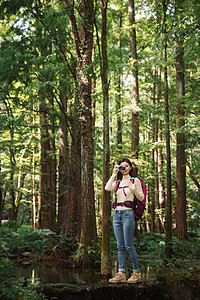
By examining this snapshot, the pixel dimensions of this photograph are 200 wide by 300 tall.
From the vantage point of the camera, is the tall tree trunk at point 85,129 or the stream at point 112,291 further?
the tall tree trunk at point 85,129

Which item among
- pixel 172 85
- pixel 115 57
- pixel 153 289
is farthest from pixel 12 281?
pixel 172 85

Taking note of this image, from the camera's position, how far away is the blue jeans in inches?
220

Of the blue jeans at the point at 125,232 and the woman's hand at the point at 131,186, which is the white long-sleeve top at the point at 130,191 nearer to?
the woman's hand at the point at 131,186

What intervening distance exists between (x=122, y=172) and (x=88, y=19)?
5.40 meters

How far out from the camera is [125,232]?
5605 millimetres

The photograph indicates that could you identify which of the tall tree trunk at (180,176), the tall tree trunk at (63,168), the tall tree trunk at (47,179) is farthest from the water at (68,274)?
the tall tree trunk at (47,179)

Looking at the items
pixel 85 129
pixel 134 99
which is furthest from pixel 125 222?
pixel 134 99

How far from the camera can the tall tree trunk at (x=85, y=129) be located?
8617 millimetres

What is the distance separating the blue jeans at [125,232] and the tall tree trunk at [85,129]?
294 centimetres

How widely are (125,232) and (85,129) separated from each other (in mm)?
4152

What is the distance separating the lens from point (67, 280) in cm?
656

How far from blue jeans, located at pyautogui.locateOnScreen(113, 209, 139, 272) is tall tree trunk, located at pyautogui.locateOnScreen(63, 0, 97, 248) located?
2939 mm

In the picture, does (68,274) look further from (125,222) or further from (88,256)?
(125,222)

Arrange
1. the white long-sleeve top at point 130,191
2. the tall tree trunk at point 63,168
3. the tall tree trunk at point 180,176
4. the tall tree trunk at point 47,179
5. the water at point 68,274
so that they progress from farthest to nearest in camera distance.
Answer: the tall tree trunk at point 47,179 < the tall tree trunk at point 180,176 < the tall tree trunk at point 63,168 < the water at point 68,274 < the white long-sleeve top at point 130,191
